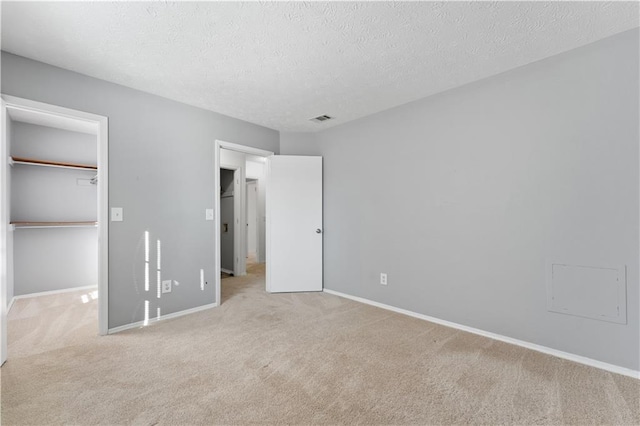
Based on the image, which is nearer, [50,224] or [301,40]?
[301,40]

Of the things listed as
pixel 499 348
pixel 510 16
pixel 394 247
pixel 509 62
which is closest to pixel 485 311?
pixel 499 348

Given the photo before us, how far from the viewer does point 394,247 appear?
132 inches

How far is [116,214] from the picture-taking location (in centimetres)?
274

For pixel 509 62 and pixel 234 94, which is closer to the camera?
pixel 509 62

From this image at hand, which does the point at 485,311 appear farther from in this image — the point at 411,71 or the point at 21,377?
the point at 21,377

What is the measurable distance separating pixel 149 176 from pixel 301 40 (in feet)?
6.70

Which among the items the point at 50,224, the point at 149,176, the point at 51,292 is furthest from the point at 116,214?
the point at 51,292

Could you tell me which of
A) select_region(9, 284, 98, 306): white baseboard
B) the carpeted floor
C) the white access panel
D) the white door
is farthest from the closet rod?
the white access panel

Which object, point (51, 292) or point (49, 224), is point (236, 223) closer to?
point (49, 224)

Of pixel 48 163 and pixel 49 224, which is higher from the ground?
pixel 48 163

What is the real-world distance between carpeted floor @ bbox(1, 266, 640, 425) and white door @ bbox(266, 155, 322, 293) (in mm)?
1159

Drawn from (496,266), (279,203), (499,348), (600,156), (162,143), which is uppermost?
(162,143)

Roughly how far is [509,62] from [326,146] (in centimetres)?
232

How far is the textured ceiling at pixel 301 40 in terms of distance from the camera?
5.78ft
